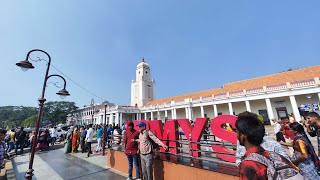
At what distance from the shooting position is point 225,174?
10.4 ft

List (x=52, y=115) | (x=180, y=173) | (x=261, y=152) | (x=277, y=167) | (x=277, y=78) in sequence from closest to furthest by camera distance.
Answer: (x=277, y=167)
(x=261, y=152)
(x=180, y=173)
(x=277, y=78)
(x=52, y=115)

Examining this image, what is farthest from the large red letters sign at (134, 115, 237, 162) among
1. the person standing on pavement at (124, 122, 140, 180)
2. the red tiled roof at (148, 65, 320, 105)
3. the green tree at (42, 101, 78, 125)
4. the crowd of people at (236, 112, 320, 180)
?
the green tree at (42, 101, 78, 125)

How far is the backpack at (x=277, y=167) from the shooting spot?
1222 mm

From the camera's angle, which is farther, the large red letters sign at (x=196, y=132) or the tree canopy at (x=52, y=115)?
the tree canopy at (x=52, y=115)

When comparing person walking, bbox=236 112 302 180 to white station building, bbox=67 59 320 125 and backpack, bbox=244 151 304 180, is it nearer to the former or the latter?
backpack, bbox=244 151 304 180

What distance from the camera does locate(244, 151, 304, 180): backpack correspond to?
1222mm

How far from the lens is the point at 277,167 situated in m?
1.28

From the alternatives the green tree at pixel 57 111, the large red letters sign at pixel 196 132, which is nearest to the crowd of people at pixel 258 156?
the large red letters sign at pixel 196 132

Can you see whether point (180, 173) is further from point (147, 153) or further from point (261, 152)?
point (261, 152)

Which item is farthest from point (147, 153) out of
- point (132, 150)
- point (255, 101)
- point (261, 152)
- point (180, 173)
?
point (255, 101)

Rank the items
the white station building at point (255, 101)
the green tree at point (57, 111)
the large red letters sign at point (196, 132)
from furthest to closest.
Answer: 1. the green tree at point (57, 111)
2. the white station building at point (255, 101)
3. the large red letters sign at point (196, 132)

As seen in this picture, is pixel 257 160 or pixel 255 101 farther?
pixel 255 101

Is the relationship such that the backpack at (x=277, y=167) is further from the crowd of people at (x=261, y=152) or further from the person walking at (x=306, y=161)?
the person walking at (x=306, y=161)

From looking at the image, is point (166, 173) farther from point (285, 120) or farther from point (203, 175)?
point (285, 120)
